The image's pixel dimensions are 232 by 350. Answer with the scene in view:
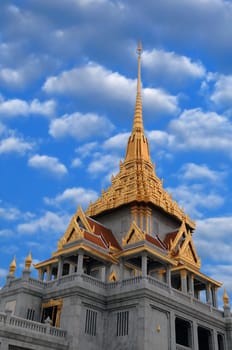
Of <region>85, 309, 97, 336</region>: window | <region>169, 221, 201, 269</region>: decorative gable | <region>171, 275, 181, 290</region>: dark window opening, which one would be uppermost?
<region>169, 221, 201, 269</region>: decorative gable

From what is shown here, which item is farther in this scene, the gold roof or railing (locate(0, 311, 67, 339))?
the gold roof

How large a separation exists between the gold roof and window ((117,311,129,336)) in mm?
15206

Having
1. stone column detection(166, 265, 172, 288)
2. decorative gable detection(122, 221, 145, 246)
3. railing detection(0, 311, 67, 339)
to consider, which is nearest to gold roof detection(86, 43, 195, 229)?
decorative gable detection(122, 221, 145, 246)

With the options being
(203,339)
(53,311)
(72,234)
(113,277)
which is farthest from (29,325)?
(203,339)

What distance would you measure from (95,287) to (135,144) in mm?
25065

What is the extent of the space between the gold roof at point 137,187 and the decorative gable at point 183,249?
370 centimetres

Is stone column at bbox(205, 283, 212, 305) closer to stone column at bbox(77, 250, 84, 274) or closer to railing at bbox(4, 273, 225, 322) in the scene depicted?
railing at bbox(4, 273, 225, 322)

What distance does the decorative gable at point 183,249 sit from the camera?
147 feet

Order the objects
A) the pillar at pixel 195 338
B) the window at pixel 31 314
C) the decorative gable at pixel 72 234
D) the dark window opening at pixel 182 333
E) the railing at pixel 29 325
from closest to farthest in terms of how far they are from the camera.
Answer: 1. the railing at pixel 29 325
2. the window at pixel 31 314
3. the pillar at pixel 195 338
4. the decorative gable at pixel 72 234
5. the dark window opening at pixel 182 333

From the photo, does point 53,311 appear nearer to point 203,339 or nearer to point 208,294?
point 203,339

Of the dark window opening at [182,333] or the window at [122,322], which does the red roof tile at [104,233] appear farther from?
the window at [122,322]

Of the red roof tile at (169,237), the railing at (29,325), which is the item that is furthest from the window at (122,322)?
the red roof tile at (169,237)

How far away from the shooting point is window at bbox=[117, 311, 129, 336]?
35.6 meters

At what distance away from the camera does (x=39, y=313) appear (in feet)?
124
